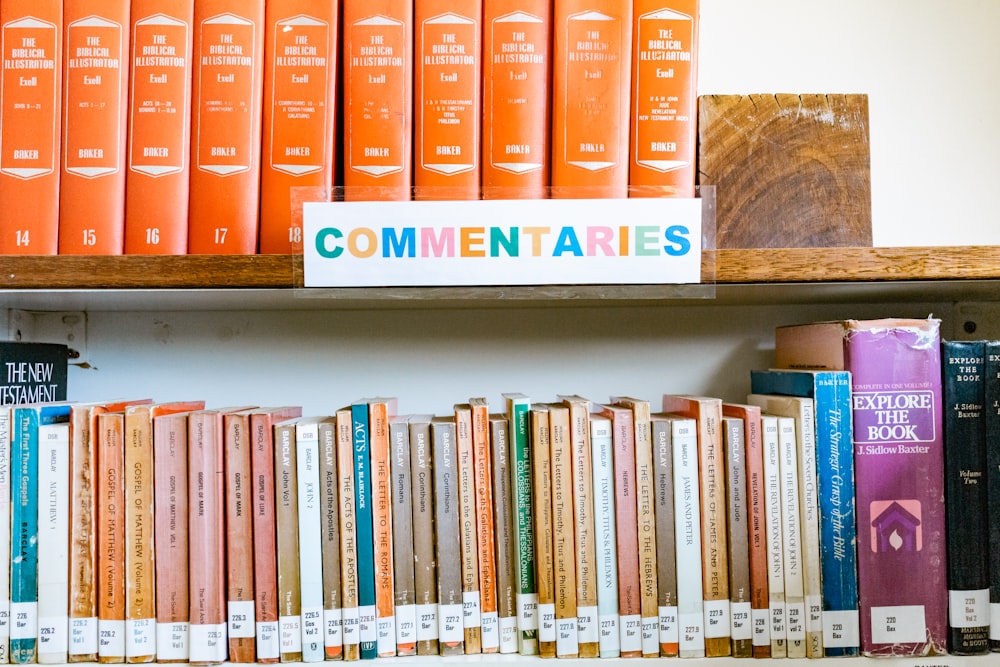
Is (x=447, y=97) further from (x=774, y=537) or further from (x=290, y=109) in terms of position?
(x=774, y=537)

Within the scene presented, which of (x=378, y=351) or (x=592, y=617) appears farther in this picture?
(x=378, y=351)

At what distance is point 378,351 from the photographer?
90 centimetres

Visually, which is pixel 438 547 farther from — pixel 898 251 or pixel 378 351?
pixel 898 251

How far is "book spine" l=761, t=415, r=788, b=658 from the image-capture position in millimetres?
647

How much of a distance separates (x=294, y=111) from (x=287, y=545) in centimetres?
42

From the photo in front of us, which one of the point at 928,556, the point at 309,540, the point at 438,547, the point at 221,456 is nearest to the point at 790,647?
the point at 928,556

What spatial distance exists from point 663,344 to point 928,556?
1.27ft

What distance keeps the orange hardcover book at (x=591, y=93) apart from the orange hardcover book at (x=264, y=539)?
377 mm

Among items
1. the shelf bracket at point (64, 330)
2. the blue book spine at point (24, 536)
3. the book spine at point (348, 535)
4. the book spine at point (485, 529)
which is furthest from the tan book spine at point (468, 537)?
the shelf bracket at point (64, 330)

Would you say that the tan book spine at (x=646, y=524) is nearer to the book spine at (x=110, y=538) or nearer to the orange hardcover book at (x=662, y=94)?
the orange hardcover book at (x=662, y=94)

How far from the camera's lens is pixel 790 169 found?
0.65 m

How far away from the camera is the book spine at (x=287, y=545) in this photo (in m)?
0.64

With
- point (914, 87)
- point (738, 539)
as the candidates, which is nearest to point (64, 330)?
point (738, 539)

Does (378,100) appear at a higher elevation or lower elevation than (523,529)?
higher
